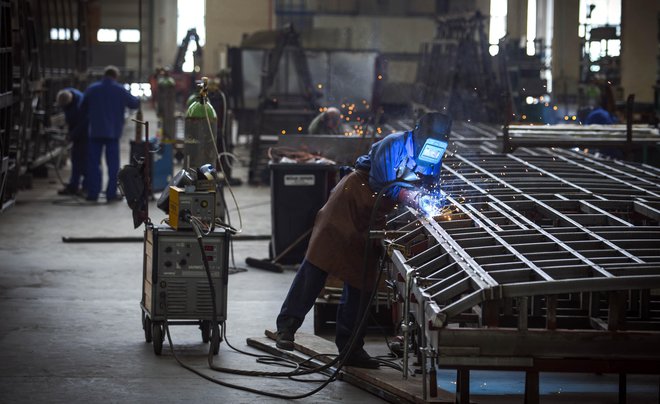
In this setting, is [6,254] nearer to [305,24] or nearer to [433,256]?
[433,256]

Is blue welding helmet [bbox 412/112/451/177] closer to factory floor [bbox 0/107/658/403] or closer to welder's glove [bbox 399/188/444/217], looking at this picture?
welder's glove [bbox 399/188/444/217]

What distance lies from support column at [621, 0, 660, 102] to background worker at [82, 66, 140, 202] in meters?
13.9

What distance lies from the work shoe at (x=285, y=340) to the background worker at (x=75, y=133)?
933 centimetres

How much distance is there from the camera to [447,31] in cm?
2216

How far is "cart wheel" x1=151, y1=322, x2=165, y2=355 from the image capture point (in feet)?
25.0

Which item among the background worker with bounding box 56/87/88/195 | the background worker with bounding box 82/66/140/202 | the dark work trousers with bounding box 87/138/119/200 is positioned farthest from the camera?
the background worker with bounding box 56/87/88/195

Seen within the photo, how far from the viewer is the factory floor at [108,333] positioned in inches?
266

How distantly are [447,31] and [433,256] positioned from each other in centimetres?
1618

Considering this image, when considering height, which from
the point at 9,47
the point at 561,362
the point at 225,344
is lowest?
the point at 225,344

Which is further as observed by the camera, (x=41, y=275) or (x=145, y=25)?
(x=145, y=25)

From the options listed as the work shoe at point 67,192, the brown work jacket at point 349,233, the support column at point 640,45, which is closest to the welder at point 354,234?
the brown work jacket at point 349,233

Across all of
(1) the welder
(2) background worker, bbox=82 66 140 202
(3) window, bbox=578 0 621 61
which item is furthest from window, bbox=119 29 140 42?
(1) the welder

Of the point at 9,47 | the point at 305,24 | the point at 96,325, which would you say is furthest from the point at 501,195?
the point at 305,24

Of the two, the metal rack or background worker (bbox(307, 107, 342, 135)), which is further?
background worker (bbox(307, 107, 342, 135))
